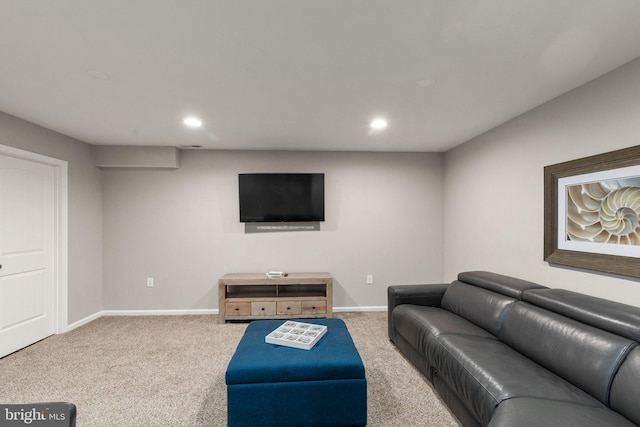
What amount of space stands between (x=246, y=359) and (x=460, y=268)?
3.11 m

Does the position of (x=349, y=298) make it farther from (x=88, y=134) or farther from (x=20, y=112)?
(x=20, y=112)

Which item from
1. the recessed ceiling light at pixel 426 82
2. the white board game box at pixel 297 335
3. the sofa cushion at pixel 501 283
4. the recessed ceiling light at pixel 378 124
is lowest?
the white board game box at pixel 297 335

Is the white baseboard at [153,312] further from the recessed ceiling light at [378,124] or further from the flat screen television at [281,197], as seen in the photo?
the recessed ceiling light at [378,124]

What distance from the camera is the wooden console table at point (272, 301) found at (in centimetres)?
374

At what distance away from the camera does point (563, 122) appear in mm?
2381

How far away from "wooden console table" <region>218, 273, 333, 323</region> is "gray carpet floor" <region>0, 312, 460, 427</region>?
234mm

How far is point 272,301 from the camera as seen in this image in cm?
377

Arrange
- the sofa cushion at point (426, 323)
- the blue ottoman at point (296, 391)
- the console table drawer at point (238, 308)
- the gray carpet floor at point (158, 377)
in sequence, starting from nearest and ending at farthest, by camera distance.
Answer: the blue ottoman at point (296, 391) < the gray carpet floor at point (158, 377) < the sofa cushion at point (426, 323) < the console table drawer at point (238, 308)

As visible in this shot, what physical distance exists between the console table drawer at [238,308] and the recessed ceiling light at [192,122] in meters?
2.15

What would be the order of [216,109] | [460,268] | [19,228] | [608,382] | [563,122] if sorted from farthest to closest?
[460,268] → [19,228] → [216,109] → [563,122] → [608,382]

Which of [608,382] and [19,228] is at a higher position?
[19,228]

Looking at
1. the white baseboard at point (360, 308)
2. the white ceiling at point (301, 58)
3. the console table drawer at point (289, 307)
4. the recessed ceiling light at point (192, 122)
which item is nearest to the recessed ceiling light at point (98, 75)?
the white ceiling at point (301, 58)

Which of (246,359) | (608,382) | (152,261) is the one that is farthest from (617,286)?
(152,261)

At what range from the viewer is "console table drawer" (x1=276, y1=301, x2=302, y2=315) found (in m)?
3.77
